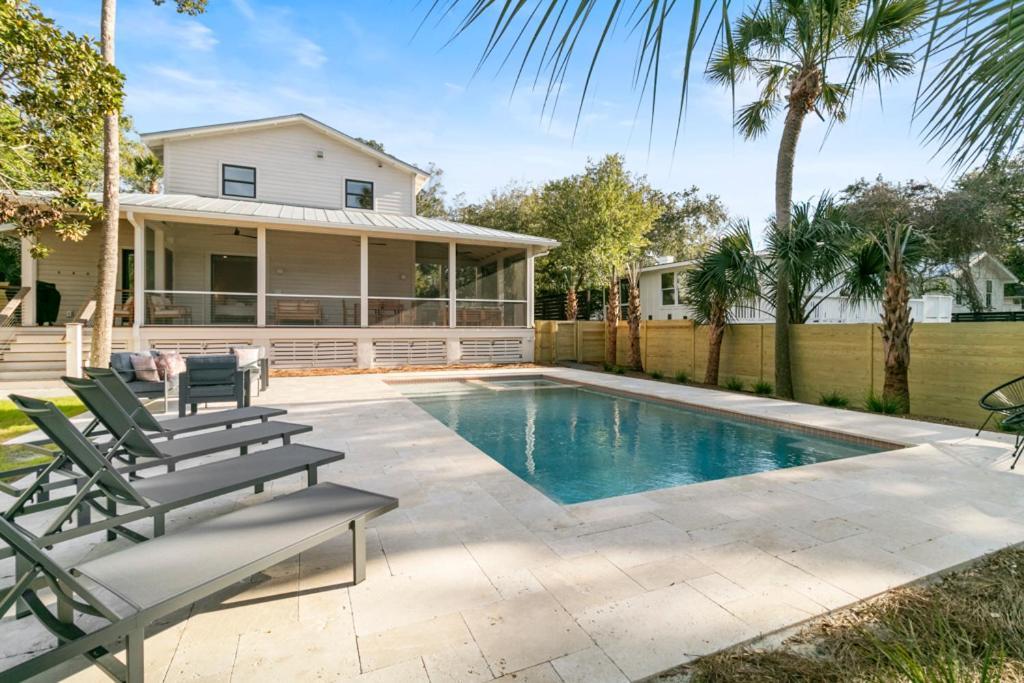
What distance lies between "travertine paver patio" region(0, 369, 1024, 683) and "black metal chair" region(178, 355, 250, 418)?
341cm

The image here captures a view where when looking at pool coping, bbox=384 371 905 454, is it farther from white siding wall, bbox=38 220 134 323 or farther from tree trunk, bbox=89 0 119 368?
white siding wall, bbox=38 220 134 323

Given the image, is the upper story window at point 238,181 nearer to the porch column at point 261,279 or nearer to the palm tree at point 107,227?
the porch column at point 261,279

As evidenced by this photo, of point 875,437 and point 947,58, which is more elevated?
point 947,58

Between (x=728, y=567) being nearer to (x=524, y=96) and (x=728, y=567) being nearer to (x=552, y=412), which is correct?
(x=524, y=96)

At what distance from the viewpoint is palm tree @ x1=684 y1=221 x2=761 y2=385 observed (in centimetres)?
1089

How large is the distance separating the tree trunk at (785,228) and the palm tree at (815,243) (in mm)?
239

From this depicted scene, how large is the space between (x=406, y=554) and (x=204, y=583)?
1299mm

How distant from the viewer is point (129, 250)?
16.0m

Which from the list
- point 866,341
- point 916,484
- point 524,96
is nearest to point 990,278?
point 866,341

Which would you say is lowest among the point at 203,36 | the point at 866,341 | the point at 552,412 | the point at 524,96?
the point at 552,412

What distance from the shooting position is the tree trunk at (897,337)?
8.32 meters

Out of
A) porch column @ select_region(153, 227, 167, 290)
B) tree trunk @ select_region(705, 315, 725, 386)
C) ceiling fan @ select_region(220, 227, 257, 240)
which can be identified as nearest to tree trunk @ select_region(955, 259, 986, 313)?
tree trunk @ select_region(705, 315, 725, 386)

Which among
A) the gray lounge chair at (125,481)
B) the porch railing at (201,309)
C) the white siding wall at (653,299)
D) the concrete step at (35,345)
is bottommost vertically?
the gray lounge chair at (125,481)

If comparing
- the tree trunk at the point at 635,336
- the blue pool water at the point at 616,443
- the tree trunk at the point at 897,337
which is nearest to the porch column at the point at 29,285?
the blue pool water at the point at 616,443
